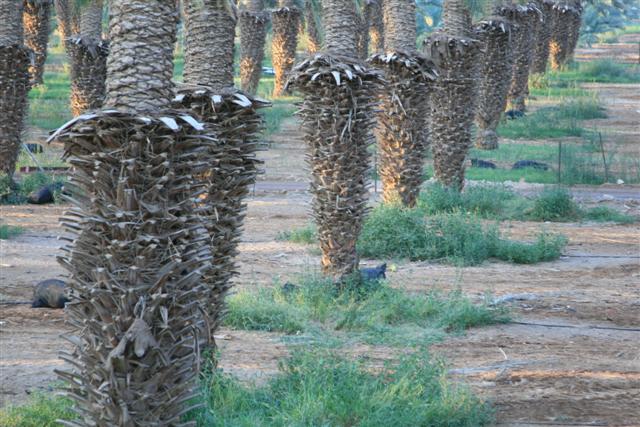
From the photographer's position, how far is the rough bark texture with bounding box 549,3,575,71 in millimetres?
42500

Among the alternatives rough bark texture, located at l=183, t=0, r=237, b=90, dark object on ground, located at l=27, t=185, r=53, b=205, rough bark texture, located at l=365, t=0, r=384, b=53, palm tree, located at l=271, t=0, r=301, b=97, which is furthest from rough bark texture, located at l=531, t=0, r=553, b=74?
rough bark texture, located at l=183, t=0, r=237, b=90

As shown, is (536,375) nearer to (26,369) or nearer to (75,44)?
(26,369)

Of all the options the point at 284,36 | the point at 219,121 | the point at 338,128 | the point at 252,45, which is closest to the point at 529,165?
the point at 338,128

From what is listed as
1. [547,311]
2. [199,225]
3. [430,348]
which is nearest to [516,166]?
[547,311]

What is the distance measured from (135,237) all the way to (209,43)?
237 cm

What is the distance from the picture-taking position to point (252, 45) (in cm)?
3297

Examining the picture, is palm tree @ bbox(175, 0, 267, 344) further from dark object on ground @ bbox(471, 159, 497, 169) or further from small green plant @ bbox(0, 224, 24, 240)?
dark object on ground @ bbox(471, 159, 497, 169)

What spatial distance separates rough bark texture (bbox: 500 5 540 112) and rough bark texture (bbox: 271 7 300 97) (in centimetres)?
719

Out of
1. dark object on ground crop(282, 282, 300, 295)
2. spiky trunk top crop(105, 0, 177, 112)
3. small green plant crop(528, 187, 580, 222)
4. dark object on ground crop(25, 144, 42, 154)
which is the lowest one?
small green plant crop(528, 187, 580, 222)

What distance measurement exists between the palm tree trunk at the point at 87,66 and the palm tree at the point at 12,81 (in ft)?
11.0

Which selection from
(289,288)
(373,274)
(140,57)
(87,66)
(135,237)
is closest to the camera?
(135,237)

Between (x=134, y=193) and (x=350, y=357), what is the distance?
11.6 feet

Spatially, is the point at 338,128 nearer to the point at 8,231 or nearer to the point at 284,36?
the point at 8,231

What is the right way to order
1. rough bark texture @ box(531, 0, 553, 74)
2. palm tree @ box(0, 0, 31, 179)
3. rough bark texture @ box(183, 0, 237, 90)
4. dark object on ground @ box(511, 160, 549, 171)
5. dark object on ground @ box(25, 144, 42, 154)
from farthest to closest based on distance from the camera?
rough bark texture @ box(531, 0, 553, 74)
dark object on ground @ box(511, 160, 549, 171)
dark object on ground @ box(25, 144, 42, 154)
palm tree @ box(0, 0, 31, 179)
rough bark texture @ box(183, 0, 237, 90)
